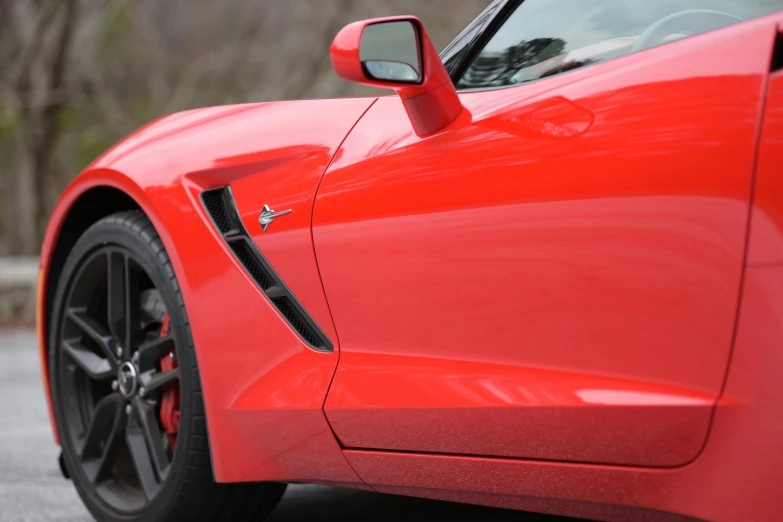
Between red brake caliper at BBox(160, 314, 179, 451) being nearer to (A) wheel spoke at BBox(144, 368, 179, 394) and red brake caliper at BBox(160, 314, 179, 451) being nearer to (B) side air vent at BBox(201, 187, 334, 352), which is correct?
(A) wheel spoke at BBox(144, 368, 179, 394)

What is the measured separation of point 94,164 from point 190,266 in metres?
0.62

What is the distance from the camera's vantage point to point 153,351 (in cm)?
290

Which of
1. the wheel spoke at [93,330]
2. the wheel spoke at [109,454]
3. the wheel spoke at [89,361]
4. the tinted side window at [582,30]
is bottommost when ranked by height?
the wheel spoke at [109,454]

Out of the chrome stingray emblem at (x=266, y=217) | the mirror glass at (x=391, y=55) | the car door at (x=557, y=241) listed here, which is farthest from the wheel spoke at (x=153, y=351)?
the mirror glass at (x=391, y=55)

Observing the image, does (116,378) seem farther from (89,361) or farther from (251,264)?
(251,264)

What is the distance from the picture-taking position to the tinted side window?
2141 millimetres

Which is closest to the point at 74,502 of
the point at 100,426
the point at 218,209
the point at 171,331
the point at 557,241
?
the point at 100,426

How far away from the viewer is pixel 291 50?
1758 cm

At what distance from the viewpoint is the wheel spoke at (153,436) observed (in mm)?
2883

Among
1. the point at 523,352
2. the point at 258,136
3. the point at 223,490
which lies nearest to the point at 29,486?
the point at 223,490

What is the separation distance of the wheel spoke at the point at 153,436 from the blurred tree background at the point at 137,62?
497 inches

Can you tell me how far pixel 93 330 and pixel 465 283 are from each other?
137 cm

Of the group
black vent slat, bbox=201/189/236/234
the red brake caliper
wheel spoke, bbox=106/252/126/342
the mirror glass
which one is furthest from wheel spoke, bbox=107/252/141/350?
the mirror glass

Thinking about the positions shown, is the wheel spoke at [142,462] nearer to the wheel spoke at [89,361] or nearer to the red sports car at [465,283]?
the red sports car at [465,283]
